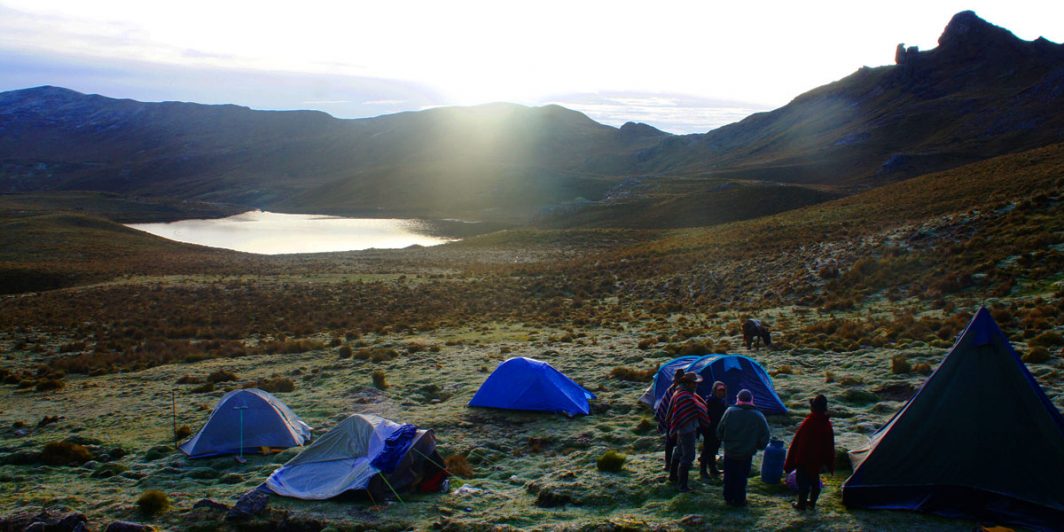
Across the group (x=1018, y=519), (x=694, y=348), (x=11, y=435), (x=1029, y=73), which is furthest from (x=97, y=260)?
(x=1029, y=73)

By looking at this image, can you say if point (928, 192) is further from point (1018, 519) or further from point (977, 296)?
point (1018, 519)

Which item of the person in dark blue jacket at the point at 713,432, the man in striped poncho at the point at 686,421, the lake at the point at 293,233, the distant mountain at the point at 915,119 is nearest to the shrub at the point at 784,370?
the person in dark blue jacket at the point at 713,432

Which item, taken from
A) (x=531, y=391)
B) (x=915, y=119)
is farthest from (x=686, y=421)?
(x=915, y=119)

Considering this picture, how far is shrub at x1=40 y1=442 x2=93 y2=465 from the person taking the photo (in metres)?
14.6

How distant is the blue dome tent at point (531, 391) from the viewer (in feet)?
55.6

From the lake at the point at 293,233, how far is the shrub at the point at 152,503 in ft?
264

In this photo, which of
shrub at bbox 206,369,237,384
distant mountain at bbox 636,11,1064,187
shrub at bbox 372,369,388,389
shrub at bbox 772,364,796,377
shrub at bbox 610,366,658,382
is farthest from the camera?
distant mountain at bbox 636,11,1064,187

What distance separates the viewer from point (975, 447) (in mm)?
9945

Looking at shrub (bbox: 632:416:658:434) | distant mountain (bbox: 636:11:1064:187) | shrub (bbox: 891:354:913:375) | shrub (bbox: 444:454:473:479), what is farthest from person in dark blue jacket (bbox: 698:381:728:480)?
distant mountain (bbox: 636:11:1064:187)

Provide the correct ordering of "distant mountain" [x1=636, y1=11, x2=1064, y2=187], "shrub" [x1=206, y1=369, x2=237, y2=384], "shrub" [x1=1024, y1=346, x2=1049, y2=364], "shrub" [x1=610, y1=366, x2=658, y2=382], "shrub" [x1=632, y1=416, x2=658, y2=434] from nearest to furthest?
1. "shrub" [x1=632, y1=416, x2=658, y2=434]
2. "shrub" [x1=1024, y1=346, x2=1049, y2=364]
3. "shrub" [x1=610, y1=366, x2=658, y2=382]
4. "shrub" [x1=206, y1=369, x2=237, y2=384]
5. "distant mountain" [x1=636, y1=11, x2=1064, y2=187]

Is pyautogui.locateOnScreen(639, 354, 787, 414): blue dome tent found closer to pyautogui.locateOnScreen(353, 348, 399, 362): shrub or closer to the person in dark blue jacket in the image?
the person in dark blue jacket

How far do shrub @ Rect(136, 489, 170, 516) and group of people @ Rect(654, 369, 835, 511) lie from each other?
339 inches

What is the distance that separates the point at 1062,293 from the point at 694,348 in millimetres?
11247

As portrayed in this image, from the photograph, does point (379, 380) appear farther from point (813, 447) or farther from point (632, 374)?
point (813, 447)
